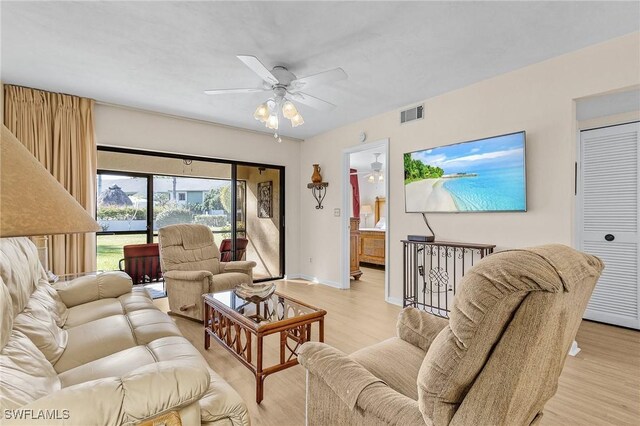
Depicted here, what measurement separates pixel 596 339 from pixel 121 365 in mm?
3803

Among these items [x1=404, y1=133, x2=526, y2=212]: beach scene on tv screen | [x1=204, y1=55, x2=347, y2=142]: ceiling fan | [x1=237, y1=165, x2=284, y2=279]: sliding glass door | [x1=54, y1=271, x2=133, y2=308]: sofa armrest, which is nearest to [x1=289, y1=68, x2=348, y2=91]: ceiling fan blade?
[x1=204, y1=55, x2=347, y2=142]: ceiling fan

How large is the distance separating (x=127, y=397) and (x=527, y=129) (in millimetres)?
3518

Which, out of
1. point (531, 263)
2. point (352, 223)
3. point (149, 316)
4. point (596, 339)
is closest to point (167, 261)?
point (149, 316)

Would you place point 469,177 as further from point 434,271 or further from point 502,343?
point 502,343

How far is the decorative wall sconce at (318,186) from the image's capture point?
5.12 metres

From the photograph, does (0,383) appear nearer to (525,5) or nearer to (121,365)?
(121,365)

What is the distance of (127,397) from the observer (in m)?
0.91

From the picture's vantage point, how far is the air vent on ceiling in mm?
3705

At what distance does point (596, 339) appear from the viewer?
276 centimetres

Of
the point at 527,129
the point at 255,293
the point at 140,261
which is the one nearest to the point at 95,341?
the point at 255,293

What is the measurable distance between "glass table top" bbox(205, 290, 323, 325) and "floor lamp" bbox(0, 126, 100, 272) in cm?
183

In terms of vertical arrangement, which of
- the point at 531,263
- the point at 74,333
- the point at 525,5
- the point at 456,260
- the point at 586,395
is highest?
the point at 525,5

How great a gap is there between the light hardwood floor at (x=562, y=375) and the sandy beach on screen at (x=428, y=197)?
52.9 inches

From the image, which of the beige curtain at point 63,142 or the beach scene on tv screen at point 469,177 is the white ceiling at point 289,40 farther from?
the beach scene on tv screen at point 469,177
